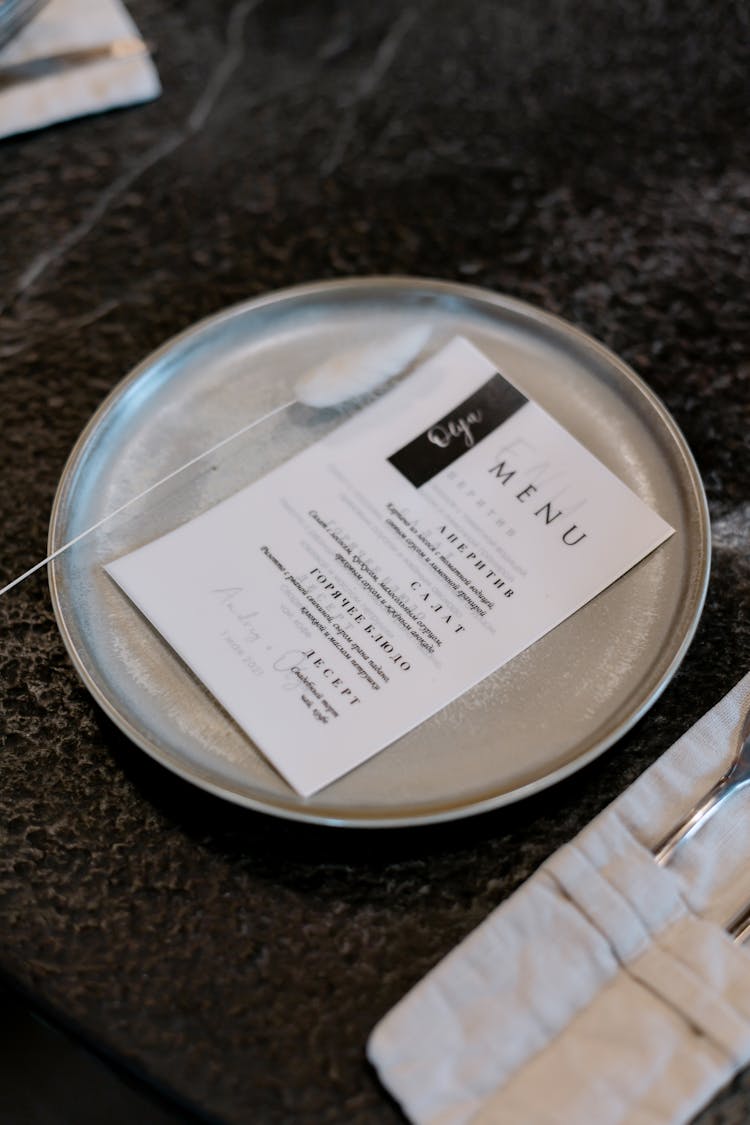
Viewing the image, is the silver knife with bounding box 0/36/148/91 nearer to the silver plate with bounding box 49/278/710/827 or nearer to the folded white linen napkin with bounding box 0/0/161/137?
the folded white linen napkin with bounding box 0/0/161/137

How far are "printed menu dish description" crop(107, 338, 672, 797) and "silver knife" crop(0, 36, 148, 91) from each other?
1.20 feet

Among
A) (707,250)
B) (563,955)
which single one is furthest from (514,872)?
(707,250)

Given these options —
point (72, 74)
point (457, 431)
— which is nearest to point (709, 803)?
point (457, 431)

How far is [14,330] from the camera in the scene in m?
0.64

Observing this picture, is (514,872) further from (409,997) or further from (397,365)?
(397,365)

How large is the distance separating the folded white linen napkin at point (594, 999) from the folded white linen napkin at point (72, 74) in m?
0.59

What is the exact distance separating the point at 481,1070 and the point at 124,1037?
0.48ft

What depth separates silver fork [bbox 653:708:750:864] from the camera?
447mm

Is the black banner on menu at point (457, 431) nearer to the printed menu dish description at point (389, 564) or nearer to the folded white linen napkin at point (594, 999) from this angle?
the printed menu dish description at point (389, 564)

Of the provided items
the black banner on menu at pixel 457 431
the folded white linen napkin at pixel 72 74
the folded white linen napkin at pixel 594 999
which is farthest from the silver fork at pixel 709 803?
the folded white linen napkin at pixel 72 74

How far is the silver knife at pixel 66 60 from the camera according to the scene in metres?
0.72

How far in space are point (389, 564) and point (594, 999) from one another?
0.70 ft

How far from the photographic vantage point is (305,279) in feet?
2.17

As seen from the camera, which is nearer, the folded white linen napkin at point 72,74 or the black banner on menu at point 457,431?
the black banner on menu at point 457,431
